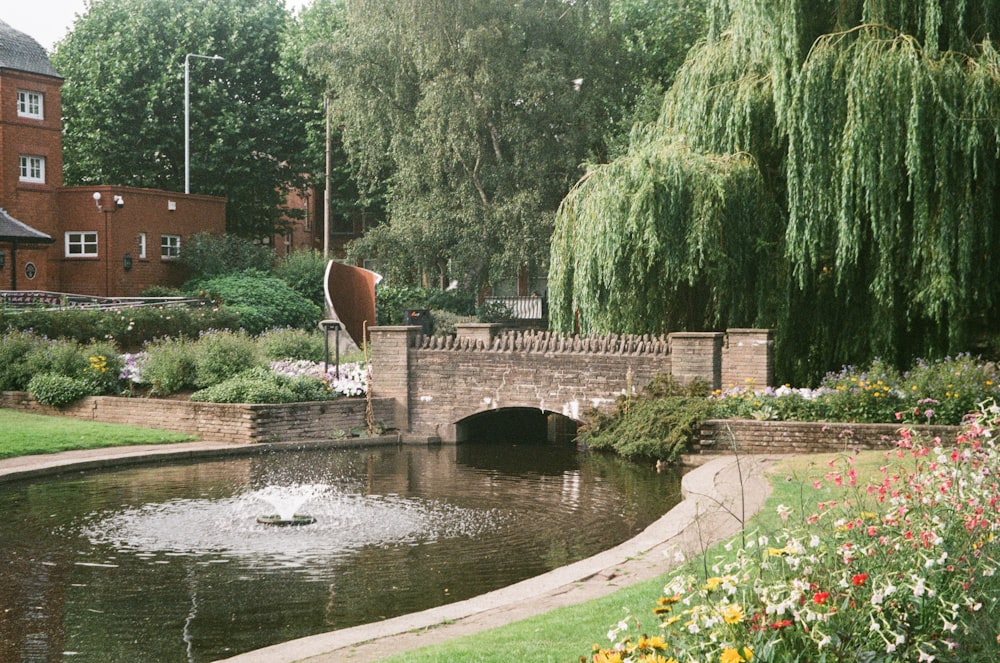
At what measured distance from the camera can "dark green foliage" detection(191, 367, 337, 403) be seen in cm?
1958

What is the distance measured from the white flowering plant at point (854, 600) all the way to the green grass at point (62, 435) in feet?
45.9

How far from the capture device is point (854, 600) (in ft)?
16.8

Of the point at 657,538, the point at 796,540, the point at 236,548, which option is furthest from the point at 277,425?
the point at 796,540

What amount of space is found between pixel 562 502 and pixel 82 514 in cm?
578

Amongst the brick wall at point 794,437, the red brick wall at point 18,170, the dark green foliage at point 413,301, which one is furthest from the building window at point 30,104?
the brick wall at point 794,437

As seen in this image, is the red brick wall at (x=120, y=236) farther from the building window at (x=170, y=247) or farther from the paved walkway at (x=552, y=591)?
the paved walkway at (x=552, y=591)

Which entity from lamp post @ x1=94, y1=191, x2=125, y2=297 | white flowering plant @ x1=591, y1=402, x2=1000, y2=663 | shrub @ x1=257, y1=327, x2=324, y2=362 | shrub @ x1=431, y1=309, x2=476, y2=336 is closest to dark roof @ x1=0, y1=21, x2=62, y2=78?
lamp post @ x1=94, y1=191, x2=125, y2=297

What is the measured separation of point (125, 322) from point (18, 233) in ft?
32.8

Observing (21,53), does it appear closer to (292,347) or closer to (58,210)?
(58,210)

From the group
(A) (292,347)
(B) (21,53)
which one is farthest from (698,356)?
(B) (21,53)

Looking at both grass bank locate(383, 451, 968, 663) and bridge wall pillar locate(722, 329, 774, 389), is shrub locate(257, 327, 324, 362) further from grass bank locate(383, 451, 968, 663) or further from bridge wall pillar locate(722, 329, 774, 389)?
grass bank locate(383, 451, 968, 663)

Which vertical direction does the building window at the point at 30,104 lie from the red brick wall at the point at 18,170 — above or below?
above

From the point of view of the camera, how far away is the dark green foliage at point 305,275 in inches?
1507

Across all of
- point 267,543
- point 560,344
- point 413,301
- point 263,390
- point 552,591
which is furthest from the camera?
point 413,301
